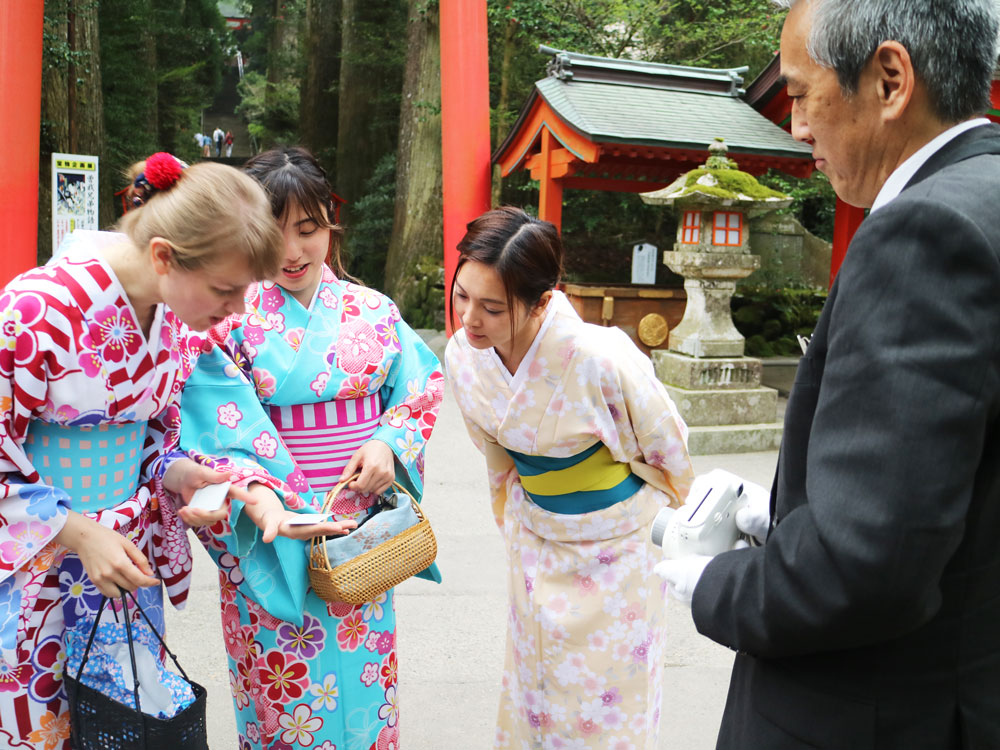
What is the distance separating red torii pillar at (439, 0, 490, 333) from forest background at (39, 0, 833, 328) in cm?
295

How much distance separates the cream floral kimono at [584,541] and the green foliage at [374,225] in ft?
39.5

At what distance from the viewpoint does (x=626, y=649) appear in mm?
2125

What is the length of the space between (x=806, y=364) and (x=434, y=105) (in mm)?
10872

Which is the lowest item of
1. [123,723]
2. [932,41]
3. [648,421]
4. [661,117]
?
[123,723]

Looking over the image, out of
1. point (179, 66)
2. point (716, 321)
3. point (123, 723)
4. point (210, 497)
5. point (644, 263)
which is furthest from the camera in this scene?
point (179, 66)

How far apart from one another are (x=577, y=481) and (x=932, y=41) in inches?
54.2

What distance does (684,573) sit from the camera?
44.8 inches

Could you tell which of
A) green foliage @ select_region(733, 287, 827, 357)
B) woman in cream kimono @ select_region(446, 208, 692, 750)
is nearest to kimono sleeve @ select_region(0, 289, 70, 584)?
woman in cream kimono @ select_region(446, 208, 692, 750)

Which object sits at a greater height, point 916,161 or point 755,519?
point 916,161

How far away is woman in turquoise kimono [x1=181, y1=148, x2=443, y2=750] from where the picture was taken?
1979 mm

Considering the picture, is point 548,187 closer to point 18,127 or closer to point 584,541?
point 18,127

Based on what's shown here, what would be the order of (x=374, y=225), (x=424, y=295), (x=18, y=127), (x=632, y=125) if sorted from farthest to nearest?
(x=374, y=225), (x=424, y=295), (x=632, y=125), (x=18, y=127)

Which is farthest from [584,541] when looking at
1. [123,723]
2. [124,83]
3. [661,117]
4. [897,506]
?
[124,83]

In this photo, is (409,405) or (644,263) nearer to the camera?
(409,405)
